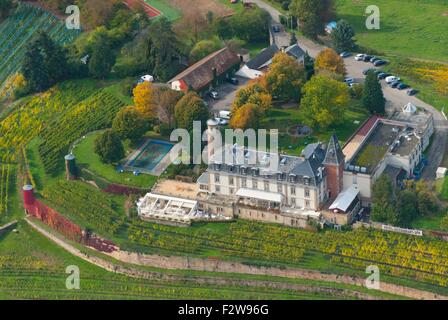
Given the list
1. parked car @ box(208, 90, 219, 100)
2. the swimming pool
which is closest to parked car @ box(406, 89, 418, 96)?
parked car @ box(208, 90, 219, 100)

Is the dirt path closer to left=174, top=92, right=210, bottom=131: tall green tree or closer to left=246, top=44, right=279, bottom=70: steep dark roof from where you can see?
left=174, top=92, right=210, bottom=131: tall green tree

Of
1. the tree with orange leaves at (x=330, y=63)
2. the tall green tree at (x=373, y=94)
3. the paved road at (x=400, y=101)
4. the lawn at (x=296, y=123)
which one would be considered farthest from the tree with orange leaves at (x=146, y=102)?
the paved road at (x=400, y=101)

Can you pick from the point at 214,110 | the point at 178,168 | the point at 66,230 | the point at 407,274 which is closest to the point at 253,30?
the point at 214,110

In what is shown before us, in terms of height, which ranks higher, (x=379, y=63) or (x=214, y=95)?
(x=214, y=95)

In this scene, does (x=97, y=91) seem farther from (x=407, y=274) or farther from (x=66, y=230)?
(x=407, y=274)

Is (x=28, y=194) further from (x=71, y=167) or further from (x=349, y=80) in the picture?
(x=349, y=80)

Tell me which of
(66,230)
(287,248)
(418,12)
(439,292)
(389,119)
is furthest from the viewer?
(418,12)

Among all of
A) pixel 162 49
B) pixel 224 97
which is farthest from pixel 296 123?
pixel 162 49
